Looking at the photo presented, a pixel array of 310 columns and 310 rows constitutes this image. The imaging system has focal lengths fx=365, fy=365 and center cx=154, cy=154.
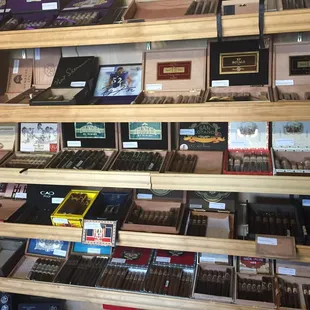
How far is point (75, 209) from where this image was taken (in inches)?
70.9

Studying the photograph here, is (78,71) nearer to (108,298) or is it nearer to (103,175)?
(103,175)

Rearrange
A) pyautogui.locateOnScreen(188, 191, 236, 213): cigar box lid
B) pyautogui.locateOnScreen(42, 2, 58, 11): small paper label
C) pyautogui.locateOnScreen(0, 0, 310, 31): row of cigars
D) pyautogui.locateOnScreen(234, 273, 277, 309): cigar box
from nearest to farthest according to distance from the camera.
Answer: pyautogui.locateOnScreen(0, 0, 310, 31): row of cigars < pyautogui.locateOnScreen(234, 273, 277, 309): cigar box < pyautogui.locateOnScreen(42, 2, 58, 11): small paper label < pyautogui.locateOnScreen(188, 191, 236, 213): cigar box lid

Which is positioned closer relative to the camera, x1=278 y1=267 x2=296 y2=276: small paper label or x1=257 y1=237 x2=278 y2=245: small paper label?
x1=257 y1=237 x2=278 y2=245: small paper label

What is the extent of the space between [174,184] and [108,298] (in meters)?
0.70

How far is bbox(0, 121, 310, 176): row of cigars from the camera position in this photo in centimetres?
171

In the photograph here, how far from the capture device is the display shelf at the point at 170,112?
132 centimetres

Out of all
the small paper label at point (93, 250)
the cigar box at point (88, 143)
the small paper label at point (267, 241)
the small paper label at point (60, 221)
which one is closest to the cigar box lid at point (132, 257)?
the small paper label at point (93, 250)

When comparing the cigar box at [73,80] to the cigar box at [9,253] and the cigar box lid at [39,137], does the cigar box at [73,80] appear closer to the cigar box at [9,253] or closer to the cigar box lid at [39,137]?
the cigar box lid at [39,137]

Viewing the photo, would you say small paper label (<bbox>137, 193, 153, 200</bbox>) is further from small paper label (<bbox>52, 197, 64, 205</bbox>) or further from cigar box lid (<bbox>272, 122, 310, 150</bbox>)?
cigar box lid (<bbox>272, 122, 310, 150</bbox>)

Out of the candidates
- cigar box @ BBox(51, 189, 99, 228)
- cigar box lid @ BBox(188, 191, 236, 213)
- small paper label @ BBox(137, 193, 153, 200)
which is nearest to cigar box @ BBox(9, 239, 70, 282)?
cigar box @ BBox(51, 189, 99, 228)

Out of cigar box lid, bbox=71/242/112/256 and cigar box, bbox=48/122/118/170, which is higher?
cigar box, bbox=48/122/118/170

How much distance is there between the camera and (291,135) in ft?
5.72

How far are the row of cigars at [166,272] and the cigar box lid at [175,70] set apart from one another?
0.88 m

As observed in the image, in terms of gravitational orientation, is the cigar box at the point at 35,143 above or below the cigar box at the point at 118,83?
below
